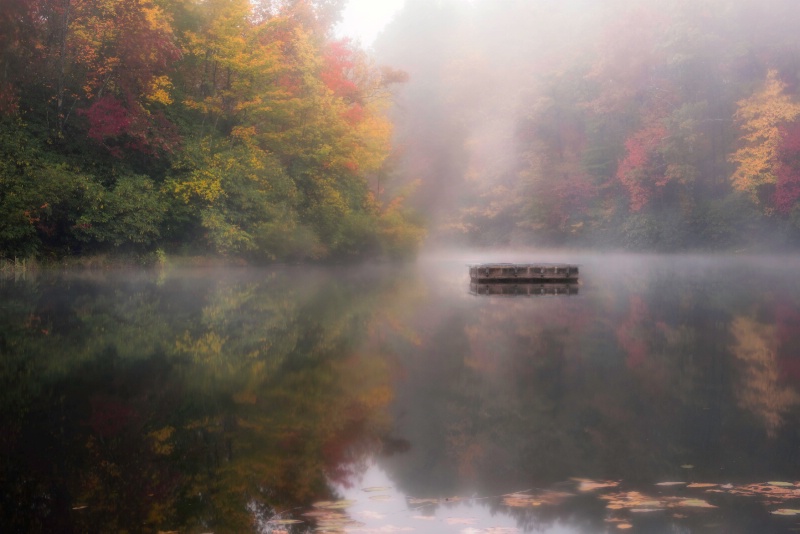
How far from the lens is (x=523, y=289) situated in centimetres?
2638

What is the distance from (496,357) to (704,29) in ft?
156

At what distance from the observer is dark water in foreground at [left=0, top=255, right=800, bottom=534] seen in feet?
16.6

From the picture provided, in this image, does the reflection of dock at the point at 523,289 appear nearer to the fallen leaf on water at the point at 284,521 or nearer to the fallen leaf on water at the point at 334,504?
the fallen leaf on water at the point at 334,504

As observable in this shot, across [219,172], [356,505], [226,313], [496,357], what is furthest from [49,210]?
[356,505]

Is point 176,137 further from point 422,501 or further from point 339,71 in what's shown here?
point 422,501

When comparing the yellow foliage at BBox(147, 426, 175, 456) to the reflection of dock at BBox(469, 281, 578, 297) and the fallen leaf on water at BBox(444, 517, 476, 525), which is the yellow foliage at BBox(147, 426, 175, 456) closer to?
the fallen leaf on water at BBox(444, 517, 476, 525)

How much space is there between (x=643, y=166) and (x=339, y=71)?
22.4 meters

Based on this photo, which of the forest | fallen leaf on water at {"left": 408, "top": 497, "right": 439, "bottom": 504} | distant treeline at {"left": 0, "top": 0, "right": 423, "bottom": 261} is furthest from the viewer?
the forest

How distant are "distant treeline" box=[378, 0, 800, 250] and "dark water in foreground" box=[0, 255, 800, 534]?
3890 cm

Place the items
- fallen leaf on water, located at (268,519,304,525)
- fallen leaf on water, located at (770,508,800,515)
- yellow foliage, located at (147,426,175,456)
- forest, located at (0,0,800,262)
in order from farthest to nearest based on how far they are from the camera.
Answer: forest, located at (0,0,800,262) → yellow foliage, located at (147,426,175,456) → fallen leaf on water, located at (770,508,800,515) → fallen leaf on water, located at (268,519,304,525)

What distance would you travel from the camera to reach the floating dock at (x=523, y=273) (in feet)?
90.8

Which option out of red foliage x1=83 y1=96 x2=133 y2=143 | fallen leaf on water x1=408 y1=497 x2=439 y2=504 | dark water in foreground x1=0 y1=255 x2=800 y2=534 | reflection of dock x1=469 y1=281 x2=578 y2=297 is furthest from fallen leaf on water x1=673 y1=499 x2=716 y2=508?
red foliage x1=83 y1=96 x2=133 y2=143

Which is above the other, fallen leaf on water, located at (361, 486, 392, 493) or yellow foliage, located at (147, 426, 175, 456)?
yellow foliage, located at (147, 426, 175, 456)

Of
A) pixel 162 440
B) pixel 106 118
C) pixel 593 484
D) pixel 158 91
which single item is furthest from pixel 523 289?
pixel 593 484
